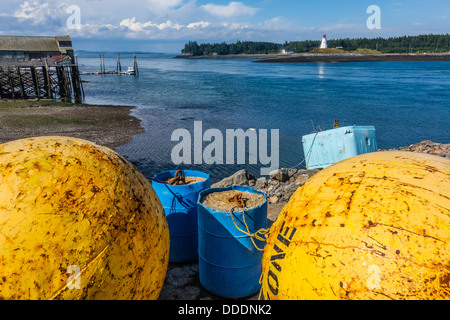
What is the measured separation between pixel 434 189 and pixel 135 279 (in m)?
2.16

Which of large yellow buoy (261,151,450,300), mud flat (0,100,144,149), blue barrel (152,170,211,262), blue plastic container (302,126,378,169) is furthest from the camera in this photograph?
mud flat (0,100,144,149)

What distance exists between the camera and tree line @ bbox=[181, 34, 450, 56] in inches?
4884

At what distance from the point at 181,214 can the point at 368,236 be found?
3.28m

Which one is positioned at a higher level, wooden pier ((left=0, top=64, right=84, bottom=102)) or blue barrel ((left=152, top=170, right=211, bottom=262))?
wooden pier ((left=0, top=64, right=84, bottom=102))

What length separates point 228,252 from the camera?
402 centimetres

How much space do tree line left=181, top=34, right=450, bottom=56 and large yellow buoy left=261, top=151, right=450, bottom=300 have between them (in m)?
142

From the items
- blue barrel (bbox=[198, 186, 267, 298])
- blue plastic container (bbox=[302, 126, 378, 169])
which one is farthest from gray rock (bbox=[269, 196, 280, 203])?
blue barrel (bbox=[198, 186, 267, 298])

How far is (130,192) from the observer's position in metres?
2.58

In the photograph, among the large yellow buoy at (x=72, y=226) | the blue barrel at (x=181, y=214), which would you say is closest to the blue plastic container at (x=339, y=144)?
the blue barrel at (x=181, y=214)

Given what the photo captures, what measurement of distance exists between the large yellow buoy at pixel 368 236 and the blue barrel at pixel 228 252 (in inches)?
63.8

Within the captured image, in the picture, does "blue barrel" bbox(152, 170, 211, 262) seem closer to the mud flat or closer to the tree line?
the mud flat

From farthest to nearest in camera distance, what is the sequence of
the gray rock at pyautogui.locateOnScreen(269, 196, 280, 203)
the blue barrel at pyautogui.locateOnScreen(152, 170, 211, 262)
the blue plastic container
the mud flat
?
the mud flat → the blue plastic container → the gray rock at pyautogui.locateOnScreen(269, 196, 280, 203) → the blue barrel at pyautogui.locateOnScreen(152, 170, 211, 262)
